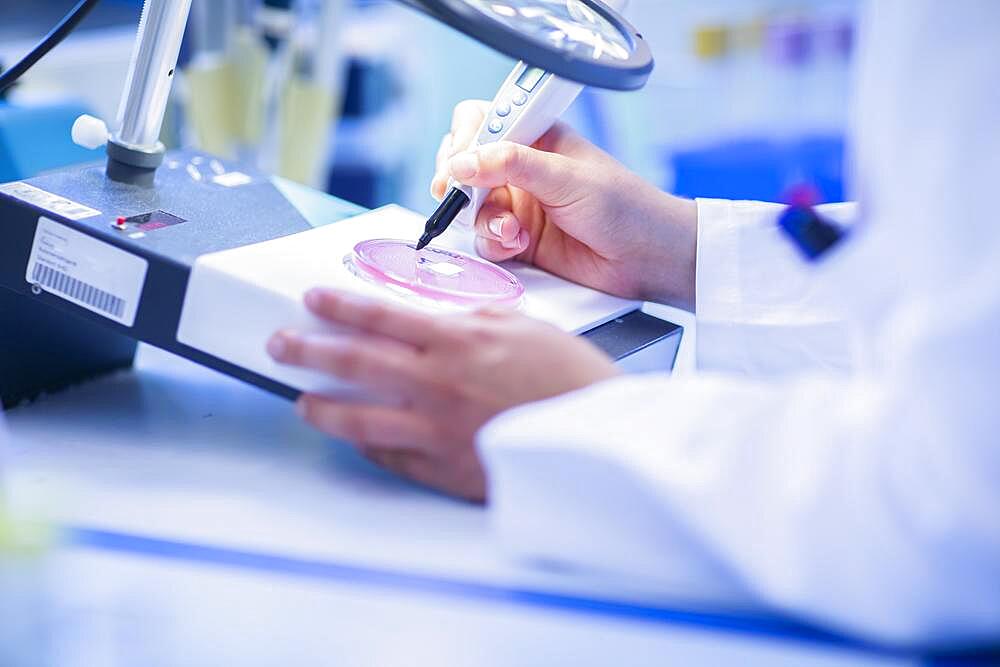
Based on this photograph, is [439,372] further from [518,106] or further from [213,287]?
[518,106]

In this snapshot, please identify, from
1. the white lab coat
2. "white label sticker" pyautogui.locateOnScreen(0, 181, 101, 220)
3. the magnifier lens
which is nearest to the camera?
the white lab coat

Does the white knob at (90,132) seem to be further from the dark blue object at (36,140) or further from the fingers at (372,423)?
the fingers at (372,423)

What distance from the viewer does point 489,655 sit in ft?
1.38

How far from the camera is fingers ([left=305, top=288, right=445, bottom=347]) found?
1.77 ft

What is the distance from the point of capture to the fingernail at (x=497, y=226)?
0.76 metres

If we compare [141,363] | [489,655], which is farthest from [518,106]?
[489,655]

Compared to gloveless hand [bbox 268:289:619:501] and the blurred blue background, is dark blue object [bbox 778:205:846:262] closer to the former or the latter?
gloveless hand [bbox 268:289:619:501]

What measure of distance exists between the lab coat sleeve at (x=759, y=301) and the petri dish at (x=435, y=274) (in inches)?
6.4

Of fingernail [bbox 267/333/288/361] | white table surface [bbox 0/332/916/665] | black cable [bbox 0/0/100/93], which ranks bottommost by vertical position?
white table surface [bbox 0/332/916/665]

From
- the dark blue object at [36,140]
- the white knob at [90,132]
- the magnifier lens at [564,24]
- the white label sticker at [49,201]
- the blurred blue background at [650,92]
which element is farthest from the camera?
the blurred blue background at [650,92]

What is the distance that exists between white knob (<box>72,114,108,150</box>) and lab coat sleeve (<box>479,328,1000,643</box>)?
1.36 feet

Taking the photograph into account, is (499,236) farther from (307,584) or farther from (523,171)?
(307,584)

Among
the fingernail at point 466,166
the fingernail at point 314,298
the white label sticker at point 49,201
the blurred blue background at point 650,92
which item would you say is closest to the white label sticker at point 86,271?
the white label sticker at point 49,201

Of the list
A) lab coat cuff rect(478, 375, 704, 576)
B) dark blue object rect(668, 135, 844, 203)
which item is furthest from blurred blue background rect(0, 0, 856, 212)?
lab coat cuff rect(478, 375, 704, 576)
